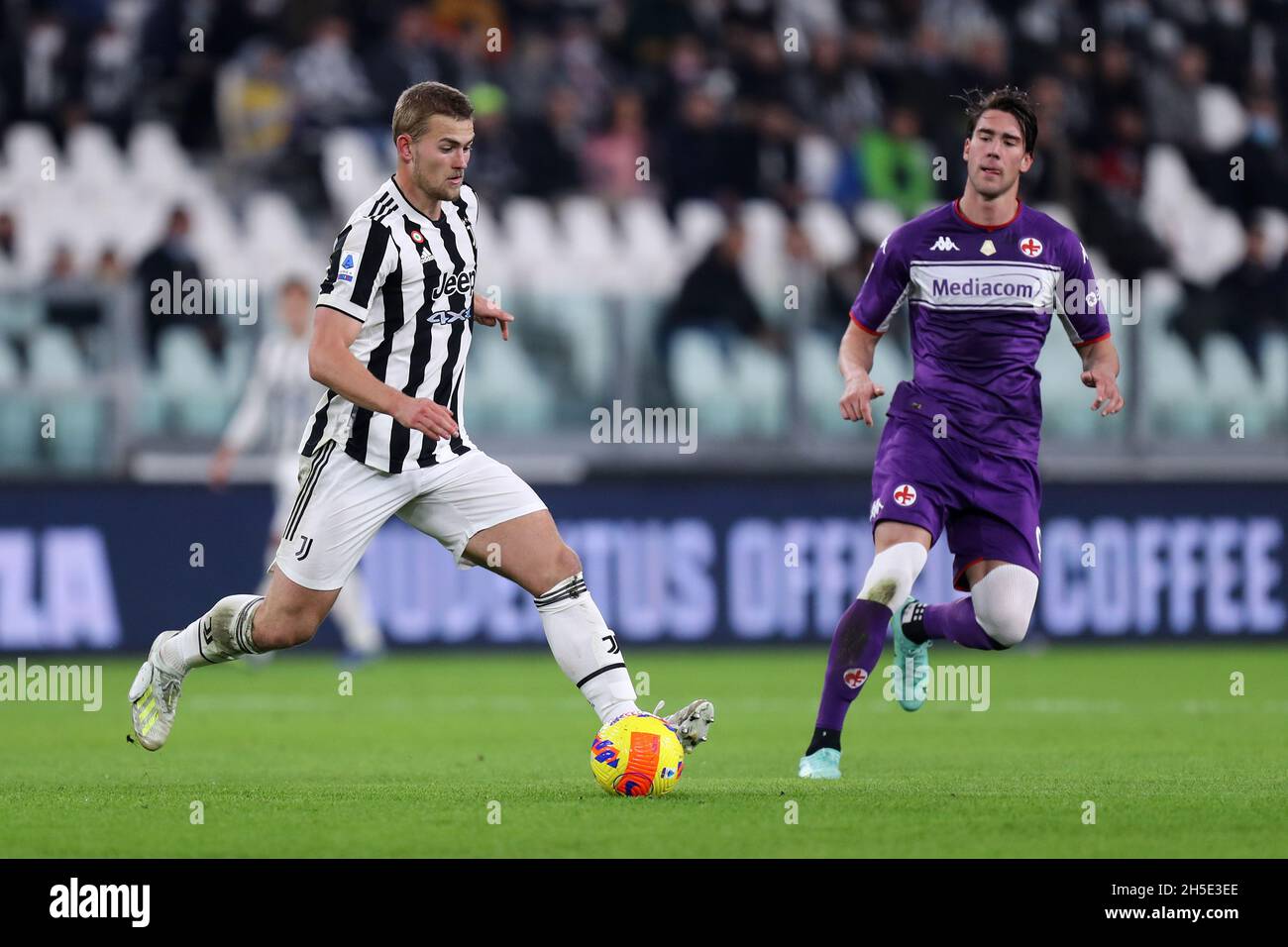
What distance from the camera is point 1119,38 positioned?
70.3 ft

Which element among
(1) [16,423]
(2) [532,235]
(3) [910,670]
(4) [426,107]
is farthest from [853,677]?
(2) [532,235]

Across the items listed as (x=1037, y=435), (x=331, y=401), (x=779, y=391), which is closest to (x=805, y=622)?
(x=779, y=391)

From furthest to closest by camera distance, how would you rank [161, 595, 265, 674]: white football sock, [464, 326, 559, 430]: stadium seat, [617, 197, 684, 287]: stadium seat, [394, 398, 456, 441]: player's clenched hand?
[617, 197, 684, 287]: stadium seat < [464, 326, 559, 430]: stadium seat < [161, 595, 265, 674]: white football sock < [394, 398, 456, 441]: player's clenched hand

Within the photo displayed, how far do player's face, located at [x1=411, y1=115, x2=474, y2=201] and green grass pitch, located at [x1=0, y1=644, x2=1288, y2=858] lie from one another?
6.87ft

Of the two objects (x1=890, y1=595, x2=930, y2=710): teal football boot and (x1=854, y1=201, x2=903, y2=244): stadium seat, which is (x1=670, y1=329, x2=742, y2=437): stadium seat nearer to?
(x1=854, y1=201, x2=903, y2=244): stadium seat

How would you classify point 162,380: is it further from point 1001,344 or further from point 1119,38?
point 1119,38

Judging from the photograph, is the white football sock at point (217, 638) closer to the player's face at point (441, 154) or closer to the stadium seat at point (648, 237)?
the player's face at point (441, 154)

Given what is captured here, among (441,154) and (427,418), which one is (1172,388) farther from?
(427,418)

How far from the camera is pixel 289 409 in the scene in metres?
14.1

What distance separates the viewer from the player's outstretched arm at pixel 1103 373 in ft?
26.3

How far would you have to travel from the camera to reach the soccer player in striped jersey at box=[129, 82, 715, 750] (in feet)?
23.7

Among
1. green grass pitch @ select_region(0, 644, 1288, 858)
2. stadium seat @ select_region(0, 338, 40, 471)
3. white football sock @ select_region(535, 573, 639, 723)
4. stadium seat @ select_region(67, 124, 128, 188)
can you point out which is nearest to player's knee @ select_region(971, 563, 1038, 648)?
green grass pitch @ select_region(0, 644, 1288, 858)

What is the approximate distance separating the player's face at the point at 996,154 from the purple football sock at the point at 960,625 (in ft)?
5.15

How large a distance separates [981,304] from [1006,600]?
111cm
